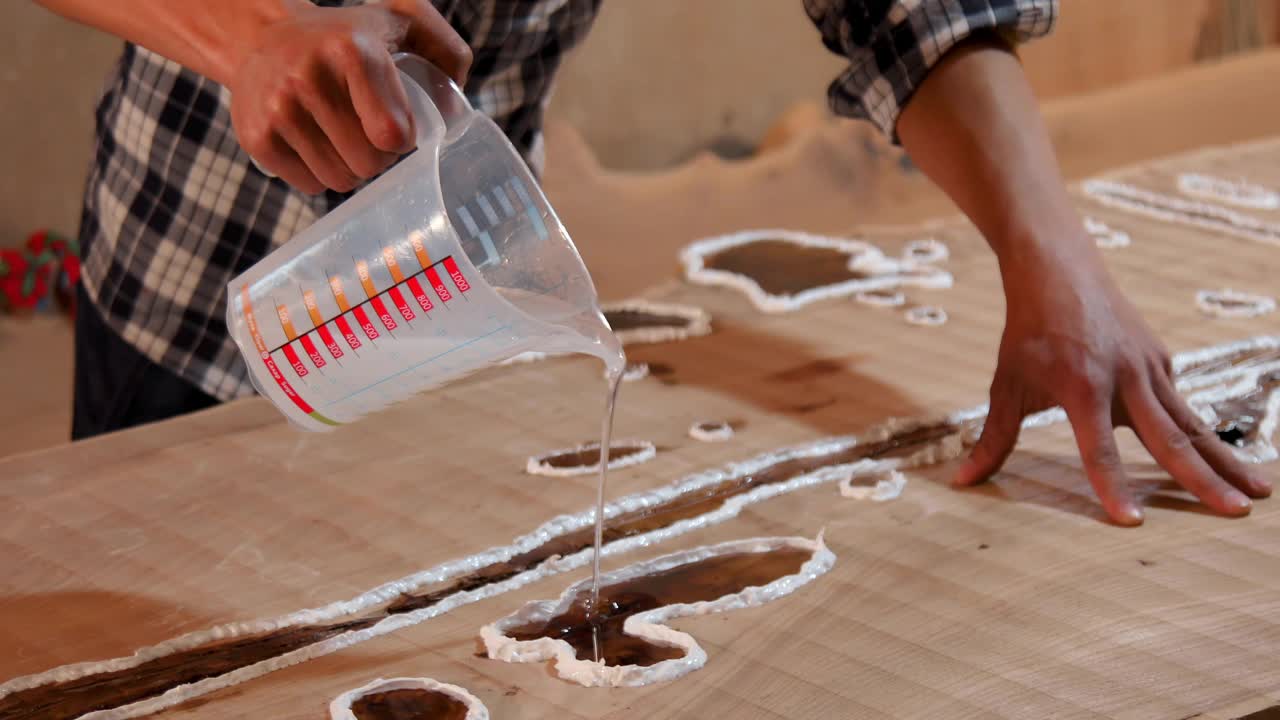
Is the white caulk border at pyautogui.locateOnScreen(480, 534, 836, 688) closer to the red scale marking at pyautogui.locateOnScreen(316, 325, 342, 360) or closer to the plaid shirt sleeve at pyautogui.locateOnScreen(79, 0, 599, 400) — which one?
the red scale marking at pyautogui.locateOnScreen(316, 325, 342, 360)

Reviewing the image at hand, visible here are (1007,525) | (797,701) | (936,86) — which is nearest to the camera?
(797,701)

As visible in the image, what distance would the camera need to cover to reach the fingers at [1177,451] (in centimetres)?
112

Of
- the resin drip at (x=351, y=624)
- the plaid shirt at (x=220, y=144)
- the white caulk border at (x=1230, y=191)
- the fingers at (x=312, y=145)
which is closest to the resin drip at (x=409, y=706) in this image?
the resin drip at (x=351, y=624)

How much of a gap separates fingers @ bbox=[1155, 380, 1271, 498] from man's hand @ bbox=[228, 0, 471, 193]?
0.69 meters

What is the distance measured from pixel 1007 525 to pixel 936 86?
0.47m

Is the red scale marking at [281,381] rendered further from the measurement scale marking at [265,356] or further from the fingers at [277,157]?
the fingers at [277,157]

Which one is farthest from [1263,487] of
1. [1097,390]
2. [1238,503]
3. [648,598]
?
[648,598]

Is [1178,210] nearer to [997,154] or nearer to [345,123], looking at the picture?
[997,154]

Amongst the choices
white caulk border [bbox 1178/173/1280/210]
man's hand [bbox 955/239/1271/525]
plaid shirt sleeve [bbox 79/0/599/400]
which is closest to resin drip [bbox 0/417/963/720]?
man's hand [bbox 955/239/1271/525]

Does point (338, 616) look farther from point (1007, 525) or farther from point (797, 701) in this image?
point (1007, 525)

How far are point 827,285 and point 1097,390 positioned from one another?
1.89 ft

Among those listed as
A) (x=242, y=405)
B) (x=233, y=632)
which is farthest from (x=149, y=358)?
(x=233, y=632)

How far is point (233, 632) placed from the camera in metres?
0.97

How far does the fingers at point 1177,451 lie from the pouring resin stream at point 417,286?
0.51 metres
